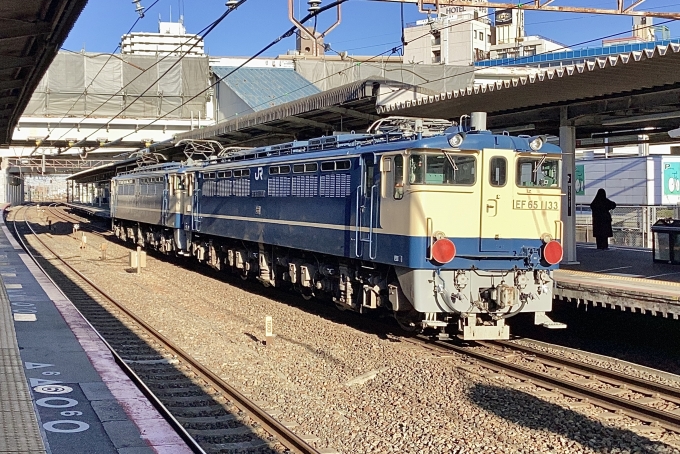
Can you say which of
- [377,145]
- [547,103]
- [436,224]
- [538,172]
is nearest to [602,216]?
[547,103]

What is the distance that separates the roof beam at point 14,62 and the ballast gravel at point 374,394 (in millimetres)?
5324

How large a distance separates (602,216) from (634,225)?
686 cm

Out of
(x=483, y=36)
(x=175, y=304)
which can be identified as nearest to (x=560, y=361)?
(x=175, y=304)

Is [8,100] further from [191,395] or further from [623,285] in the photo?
[623,285]

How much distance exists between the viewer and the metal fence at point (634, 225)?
2527cm

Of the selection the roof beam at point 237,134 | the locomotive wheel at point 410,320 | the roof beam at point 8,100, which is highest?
the roof beam at point 237,134

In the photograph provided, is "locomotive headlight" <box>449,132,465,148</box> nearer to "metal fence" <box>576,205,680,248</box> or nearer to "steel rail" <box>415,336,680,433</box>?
"steel rail" <box>415,336,680,433</box>

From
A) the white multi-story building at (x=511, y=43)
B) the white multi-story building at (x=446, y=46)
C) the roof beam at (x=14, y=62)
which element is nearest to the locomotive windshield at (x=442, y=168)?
the roof beam at (x=14, y=62)

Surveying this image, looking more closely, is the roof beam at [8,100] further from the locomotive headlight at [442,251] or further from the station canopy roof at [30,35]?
the locomotive headlight at [442,251]

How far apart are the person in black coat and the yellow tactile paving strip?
15076mm

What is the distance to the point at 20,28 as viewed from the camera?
35.9ft

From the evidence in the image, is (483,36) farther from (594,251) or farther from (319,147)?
(319,147)

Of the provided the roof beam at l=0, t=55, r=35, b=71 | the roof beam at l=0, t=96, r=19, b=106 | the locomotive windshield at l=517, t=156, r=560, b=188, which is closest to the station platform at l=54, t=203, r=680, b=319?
the locomotive windshield at l=517, t=156, r=560, b=188

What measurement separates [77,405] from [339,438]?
3.05 metres
